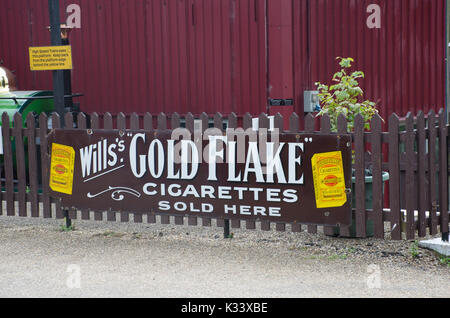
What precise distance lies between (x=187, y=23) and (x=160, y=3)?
1.96 feet

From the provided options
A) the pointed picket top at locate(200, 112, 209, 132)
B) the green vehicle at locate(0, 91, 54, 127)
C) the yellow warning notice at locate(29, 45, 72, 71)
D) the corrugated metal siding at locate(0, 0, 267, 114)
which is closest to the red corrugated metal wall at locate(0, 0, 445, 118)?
the corrugated metal siding at locate(0, 0, 267, 114)

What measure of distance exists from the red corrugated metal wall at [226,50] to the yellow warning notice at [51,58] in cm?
296

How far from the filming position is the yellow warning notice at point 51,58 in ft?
28.1

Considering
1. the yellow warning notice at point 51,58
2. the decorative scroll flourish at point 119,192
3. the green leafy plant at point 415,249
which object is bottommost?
the green leafy plant at point 415,249

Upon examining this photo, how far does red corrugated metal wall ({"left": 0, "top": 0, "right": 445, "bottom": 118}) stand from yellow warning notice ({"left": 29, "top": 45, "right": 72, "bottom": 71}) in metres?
2.96

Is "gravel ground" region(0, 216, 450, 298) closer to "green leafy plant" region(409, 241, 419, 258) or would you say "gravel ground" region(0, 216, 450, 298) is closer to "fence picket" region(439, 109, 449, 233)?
"green leafy plant" region(409, 241, 419, 258)

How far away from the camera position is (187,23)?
436 inches

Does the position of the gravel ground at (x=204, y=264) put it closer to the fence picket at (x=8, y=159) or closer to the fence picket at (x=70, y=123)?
the fence picket at (x=70, y=123)

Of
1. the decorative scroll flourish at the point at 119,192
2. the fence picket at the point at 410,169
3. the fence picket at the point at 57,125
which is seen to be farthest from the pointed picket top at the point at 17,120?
the fence picket at the point at 410,169

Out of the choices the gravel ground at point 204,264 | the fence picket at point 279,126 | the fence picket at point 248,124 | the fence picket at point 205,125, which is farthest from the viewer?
the fence picket at point 205,125

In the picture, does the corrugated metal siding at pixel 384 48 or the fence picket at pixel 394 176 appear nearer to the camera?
the fence picket at pixel 394 176

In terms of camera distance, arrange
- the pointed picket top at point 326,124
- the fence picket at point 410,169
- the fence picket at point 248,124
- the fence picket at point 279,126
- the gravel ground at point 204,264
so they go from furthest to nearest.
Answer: the fence picket at point 248,124, the fence picket at point 279,126, the pointed picket top at point 326,124, the fence picket at point 410,169, the gravel ground at point 204,264

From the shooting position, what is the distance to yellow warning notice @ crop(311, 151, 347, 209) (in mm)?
6926

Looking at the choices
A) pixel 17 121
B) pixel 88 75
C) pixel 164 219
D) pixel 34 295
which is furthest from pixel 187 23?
pixel 34 295
